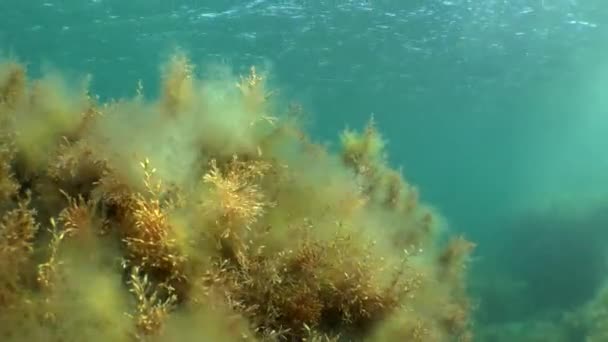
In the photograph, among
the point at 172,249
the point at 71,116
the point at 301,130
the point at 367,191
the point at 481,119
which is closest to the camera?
the point at 172,249

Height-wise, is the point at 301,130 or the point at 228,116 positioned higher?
the point at 228,116

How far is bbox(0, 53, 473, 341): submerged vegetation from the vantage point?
3.26m

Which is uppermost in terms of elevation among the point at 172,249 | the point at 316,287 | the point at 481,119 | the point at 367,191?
the point at 172,249

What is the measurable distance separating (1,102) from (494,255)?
27437 millimetres

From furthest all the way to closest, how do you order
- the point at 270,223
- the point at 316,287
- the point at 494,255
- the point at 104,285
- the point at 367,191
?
the point at 494,255 → the point at 367,191 → the point at 270,223 → the point at 316,287 → the point at 104,285

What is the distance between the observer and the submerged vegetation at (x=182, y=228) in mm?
3262

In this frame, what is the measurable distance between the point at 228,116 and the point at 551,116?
51.0 metres

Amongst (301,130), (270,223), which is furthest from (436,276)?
(270,223)

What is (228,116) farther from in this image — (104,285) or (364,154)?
(364,154)

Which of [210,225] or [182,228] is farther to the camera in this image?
[210,225]

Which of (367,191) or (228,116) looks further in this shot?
(367,191)

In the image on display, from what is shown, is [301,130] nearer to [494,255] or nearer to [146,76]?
[494,255]

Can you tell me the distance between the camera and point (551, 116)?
50.7 meters

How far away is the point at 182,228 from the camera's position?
3.77m
